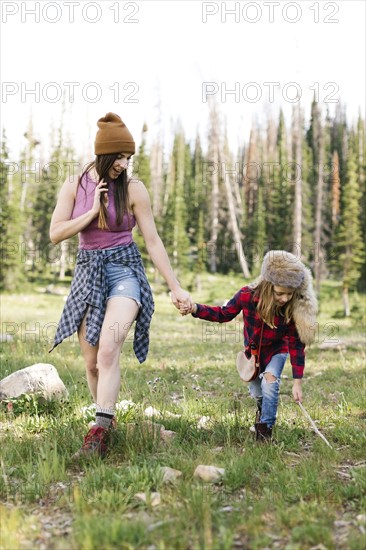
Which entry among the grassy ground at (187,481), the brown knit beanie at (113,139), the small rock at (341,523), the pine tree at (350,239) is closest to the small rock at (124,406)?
the grassy ground at (187,481)

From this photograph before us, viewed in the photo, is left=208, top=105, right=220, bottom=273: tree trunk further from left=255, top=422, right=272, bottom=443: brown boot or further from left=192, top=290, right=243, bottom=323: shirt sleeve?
left=255, top=422, right=272, bottom=443: brown boot

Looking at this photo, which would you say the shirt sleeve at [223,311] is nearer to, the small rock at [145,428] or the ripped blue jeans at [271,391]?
the ripped blue jeans at [271,391]

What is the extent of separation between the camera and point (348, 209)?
117 feet

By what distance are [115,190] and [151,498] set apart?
2.57 m

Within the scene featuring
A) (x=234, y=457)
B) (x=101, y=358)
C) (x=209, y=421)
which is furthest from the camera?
(x=209, y=421)

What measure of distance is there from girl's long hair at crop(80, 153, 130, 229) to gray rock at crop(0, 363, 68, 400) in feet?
8.08

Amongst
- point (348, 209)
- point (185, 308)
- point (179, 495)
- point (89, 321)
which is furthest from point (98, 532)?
point (348, 209)

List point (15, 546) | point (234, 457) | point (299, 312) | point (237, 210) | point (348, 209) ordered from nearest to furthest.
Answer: point (15, 546), point (234, 457), point (299, 312), point (348, 209), point (237, 210)

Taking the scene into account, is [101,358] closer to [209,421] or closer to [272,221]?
[209,421]

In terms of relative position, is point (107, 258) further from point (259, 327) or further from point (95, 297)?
point (259, 327)

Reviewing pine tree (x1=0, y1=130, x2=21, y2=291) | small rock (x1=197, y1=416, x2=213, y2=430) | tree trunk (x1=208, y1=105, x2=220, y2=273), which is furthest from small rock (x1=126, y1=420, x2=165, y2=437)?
tree trunk (x1=208, y1=105, x2=220, y2=273)

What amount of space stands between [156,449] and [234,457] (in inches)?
27.9

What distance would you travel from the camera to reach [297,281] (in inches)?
211

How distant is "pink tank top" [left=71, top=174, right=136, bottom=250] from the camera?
5.41m
